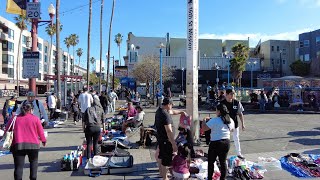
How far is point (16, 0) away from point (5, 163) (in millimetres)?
8670

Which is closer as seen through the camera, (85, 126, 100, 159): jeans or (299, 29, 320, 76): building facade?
(85, 126, 100, 159): jeans

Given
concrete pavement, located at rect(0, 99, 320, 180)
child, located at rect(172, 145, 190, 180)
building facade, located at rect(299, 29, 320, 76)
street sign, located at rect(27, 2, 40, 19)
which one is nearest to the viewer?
child, located at rect(172, 145, 190, 180)

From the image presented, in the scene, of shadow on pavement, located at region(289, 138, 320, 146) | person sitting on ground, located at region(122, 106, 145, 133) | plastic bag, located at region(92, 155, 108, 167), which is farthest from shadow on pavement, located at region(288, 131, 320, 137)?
plastic bag, located at region(92, 155, 108, 167)

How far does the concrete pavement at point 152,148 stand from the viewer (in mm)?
7727

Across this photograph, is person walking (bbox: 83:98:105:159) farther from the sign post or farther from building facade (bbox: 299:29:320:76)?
building facade (bbox: 299:29:320:76)

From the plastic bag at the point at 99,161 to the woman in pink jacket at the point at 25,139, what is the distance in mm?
1751

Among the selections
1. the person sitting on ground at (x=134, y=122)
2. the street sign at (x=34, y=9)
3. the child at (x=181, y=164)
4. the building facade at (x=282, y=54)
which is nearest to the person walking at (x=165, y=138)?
the child at (x=181, y=164)

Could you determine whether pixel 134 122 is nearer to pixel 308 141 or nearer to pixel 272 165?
pixel 308 141

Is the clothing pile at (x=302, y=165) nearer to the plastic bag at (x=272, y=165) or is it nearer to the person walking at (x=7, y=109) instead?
the plastic bag at (x=272, y=165)

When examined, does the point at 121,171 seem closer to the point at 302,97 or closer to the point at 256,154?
the point at 256,154

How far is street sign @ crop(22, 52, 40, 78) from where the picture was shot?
12.9 metres

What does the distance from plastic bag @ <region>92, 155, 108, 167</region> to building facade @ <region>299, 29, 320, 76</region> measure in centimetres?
5943

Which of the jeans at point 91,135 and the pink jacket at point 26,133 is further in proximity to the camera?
the jeans at point 91,135

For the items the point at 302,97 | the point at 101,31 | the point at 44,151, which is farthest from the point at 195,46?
the point at 101,31
